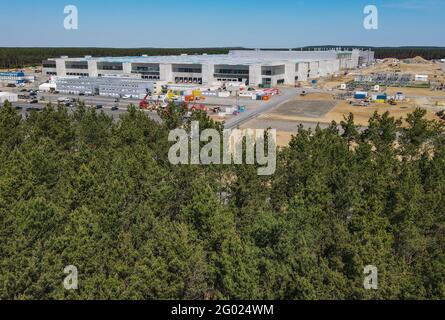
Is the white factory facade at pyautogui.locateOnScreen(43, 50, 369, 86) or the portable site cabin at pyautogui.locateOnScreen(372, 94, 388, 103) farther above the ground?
the white factory facade at pyautogui.locateOnScreen(43, 50, 369, 86)

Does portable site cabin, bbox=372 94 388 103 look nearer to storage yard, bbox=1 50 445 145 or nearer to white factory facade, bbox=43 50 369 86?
storage yard, bbox=1 50 445 145

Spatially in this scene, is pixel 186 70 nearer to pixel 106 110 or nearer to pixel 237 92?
pixel 237 92

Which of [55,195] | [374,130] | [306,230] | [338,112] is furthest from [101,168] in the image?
[338,112]
